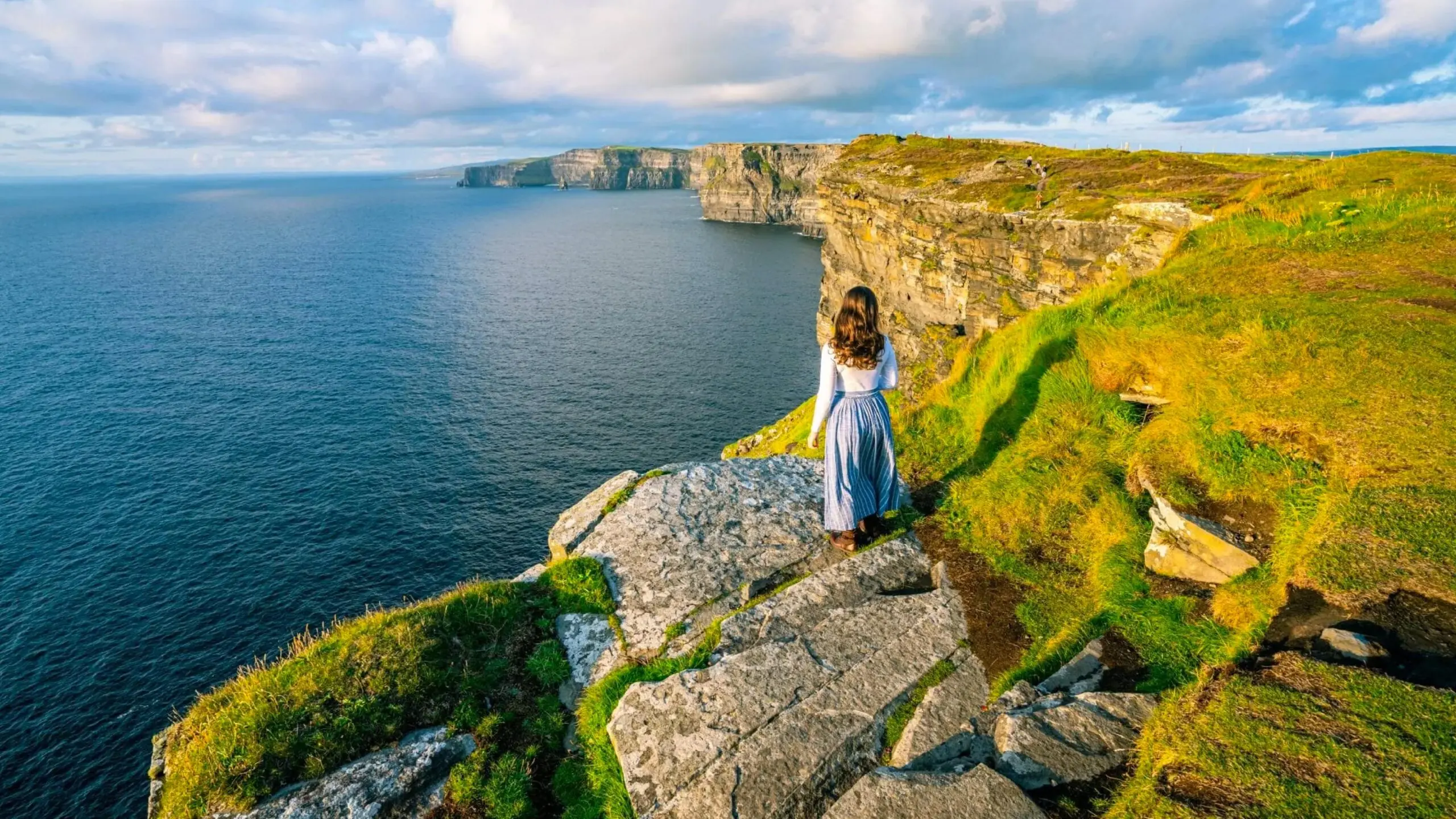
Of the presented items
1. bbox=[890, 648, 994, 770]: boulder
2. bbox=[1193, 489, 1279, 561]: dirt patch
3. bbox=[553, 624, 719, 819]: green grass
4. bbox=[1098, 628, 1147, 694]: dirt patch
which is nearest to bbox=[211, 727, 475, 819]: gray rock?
bbox=[553, 624, 719, 819]: green grass

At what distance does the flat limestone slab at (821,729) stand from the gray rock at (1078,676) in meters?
1.10

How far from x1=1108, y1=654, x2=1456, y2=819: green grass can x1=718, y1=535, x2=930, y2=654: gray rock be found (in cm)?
366

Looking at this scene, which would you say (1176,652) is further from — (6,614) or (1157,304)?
(6,614)

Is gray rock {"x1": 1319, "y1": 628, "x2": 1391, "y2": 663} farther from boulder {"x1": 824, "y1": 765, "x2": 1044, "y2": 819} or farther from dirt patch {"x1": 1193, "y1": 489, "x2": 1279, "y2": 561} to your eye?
boulder {"x1": 824, "y1": 765, "x2": 1044, "y2": 819}

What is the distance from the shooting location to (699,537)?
10172mm

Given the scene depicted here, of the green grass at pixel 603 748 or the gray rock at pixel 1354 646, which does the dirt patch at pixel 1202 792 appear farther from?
the green grass at pixel 603 748

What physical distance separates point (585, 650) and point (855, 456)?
4.45 meters

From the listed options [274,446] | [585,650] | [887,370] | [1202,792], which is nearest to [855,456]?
[887,370]

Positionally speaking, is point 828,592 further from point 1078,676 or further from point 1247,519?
point 1247,519

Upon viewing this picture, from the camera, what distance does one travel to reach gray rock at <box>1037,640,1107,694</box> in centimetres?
608

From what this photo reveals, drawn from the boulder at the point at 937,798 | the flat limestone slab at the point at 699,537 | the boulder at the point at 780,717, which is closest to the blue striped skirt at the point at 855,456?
the flat limestone slab at the point at 699,537

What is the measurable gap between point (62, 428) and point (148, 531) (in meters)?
22.6

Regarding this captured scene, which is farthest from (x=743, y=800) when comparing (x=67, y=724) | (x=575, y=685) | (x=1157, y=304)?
(x=67, y=724)

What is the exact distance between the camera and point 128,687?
34375 mm
